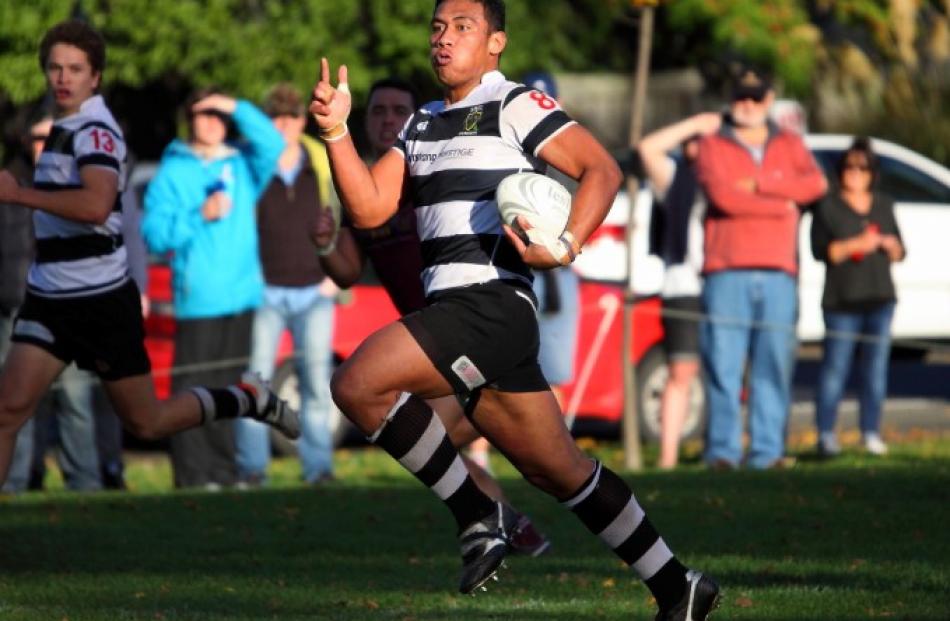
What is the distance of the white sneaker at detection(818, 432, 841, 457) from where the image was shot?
14.5 meters

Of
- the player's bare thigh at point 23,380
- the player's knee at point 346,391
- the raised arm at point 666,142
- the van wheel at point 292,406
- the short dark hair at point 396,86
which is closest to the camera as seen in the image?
the player's knee at point 346,391

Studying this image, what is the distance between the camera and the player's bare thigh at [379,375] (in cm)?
714

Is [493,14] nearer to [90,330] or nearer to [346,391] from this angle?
[346,391]

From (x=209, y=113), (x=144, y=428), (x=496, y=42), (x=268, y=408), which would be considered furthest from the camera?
(x=209, y=113)

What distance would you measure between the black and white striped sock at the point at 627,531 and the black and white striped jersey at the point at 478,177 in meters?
0.73

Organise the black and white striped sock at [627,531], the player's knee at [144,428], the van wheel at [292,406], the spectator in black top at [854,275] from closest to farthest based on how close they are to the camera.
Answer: the black and white striped sock at [627,531]
the player's knee at [144,428]
the spectator in black top at [854,275]
the van wheel at [292,406]

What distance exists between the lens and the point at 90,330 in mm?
9531

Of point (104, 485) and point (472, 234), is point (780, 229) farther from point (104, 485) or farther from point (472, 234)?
point (472, 234)

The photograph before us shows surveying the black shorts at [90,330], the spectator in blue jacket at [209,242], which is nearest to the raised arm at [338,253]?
the black shorts at [90,330]

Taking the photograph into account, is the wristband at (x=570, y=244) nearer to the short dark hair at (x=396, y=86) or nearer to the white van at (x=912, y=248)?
the short dark hair at (x=396, y=86)

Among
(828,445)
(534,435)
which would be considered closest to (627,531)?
(534,435)

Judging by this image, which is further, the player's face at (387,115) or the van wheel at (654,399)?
the van wheel at (654,399)

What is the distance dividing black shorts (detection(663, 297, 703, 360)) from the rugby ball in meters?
7.15

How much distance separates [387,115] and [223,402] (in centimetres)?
156
